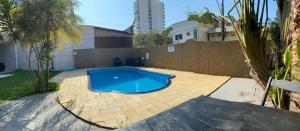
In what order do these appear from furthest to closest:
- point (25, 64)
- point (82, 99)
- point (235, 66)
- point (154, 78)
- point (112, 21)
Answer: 1. point (112, 21)
2. point (25, 64)
3. point (154, 78)
4. point (235, 66)
5. point (82, 99)

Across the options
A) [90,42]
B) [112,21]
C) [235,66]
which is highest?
[112,21]

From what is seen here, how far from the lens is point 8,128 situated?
3.52 meters

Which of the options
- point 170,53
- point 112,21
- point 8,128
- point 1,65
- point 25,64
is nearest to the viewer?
point 8,128

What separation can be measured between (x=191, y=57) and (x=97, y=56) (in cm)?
882

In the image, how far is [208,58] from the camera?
28.7ft

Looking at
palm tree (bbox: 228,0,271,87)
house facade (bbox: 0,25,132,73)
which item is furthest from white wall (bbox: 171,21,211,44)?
palm tree (bbox: 228,0,271,87)

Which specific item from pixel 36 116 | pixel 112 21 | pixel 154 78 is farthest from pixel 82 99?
pixel 112 21

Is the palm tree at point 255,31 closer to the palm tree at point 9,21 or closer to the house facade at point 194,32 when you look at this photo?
the palm tree at point 9,21

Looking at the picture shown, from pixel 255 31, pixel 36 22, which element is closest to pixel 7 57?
pixel 36 22

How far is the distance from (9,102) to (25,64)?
38.5 ft

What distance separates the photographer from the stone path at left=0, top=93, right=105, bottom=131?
11.3 feet

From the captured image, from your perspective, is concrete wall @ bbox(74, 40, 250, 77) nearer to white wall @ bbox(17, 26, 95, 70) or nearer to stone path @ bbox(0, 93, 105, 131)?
white wall @ bbox(17, 26, 95, 70)

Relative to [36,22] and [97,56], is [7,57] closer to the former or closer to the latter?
[97,56]

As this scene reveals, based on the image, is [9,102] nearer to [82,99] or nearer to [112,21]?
[82,99]
